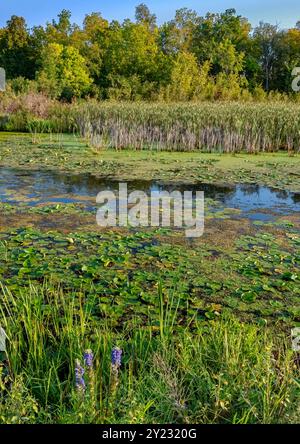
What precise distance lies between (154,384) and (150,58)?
1124 inches

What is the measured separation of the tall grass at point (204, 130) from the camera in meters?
11.1

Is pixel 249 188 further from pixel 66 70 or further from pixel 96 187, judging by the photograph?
pixel 66 70

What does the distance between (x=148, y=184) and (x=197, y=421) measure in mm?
5800

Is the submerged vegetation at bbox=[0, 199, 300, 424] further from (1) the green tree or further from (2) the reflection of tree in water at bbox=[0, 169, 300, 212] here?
(1) the green tree

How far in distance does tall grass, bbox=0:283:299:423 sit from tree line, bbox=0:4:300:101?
63.2 feet

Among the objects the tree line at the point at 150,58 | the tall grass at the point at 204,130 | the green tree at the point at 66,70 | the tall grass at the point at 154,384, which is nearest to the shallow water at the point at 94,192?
the tall grass at the point at 204,130

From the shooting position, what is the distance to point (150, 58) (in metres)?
28.6

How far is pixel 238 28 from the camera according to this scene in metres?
39.1

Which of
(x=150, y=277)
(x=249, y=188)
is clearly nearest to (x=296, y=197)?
(x=249, y=188)

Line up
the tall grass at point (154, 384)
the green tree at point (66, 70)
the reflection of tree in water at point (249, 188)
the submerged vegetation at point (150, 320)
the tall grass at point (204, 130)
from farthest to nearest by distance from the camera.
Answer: the green tree at point (66, 70)
the tall grass at point (204, 130)
the reflection of tree in water at point (249, 188)
the submerged vegetation at point (150, 320)
the tall grass at point (154, 384)

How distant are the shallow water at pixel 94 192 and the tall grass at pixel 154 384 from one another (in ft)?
11.3

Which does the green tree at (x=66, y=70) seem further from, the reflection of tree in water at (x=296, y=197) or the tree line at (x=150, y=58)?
the reflection of tree in water at (x=296, y=197)

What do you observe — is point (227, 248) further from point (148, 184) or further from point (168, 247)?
point (148, 184)
